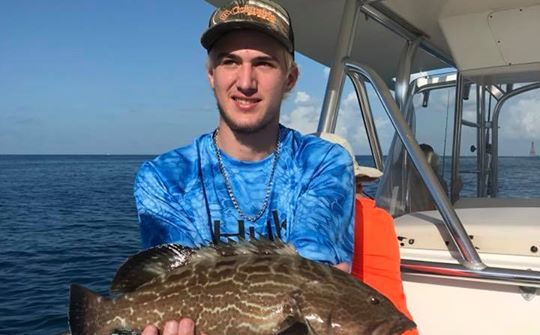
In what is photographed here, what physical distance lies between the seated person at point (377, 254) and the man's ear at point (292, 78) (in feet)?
3.51

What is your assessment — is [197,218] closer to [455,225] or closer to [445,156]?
[455,225]

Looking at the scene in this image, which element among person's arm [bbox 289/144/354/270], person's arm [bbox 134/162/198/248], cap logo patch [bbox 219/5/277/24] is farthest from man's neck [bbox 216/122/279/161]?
A: cap logo patch [bbox 219/5/277/24]

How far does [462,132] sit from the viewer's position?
7699 mm

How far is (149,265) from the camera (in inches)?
107

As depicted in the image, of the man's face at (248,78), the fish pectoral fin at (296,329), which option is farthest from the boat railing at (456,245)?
the fish pectoral fin at (296,329)

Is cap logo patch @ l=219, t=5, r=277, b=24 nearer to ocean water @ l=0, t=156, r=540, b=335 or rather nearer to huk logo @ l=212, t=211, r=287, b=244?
huk logo @ l=212, t=211, r=287, b=244

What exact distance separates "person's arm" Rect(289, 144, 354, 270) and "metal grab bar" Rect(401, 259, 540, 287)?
4.79 ft

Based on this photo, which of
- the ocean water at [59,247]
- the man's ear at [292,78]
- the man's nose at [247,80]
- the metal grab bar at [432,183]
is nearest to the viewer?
the man's nose at [247,80]

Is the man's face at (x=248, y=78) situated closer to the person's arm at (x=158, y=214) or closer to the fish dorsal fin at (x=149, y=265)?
the person's arm at (x=158, y=214)

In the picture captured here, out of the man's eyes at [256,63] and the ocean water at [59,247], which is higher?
the man's eyes at [256,63]

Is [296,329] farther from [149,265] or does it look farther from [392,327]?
[149,265]

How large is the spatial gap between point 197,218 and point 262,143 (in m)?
0.57

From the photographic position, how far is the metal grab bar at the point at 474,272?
3908 millimetres

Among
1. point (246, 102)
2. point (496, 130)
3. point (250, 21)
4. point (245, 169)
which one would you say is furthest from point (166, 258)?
point (496, 130)
